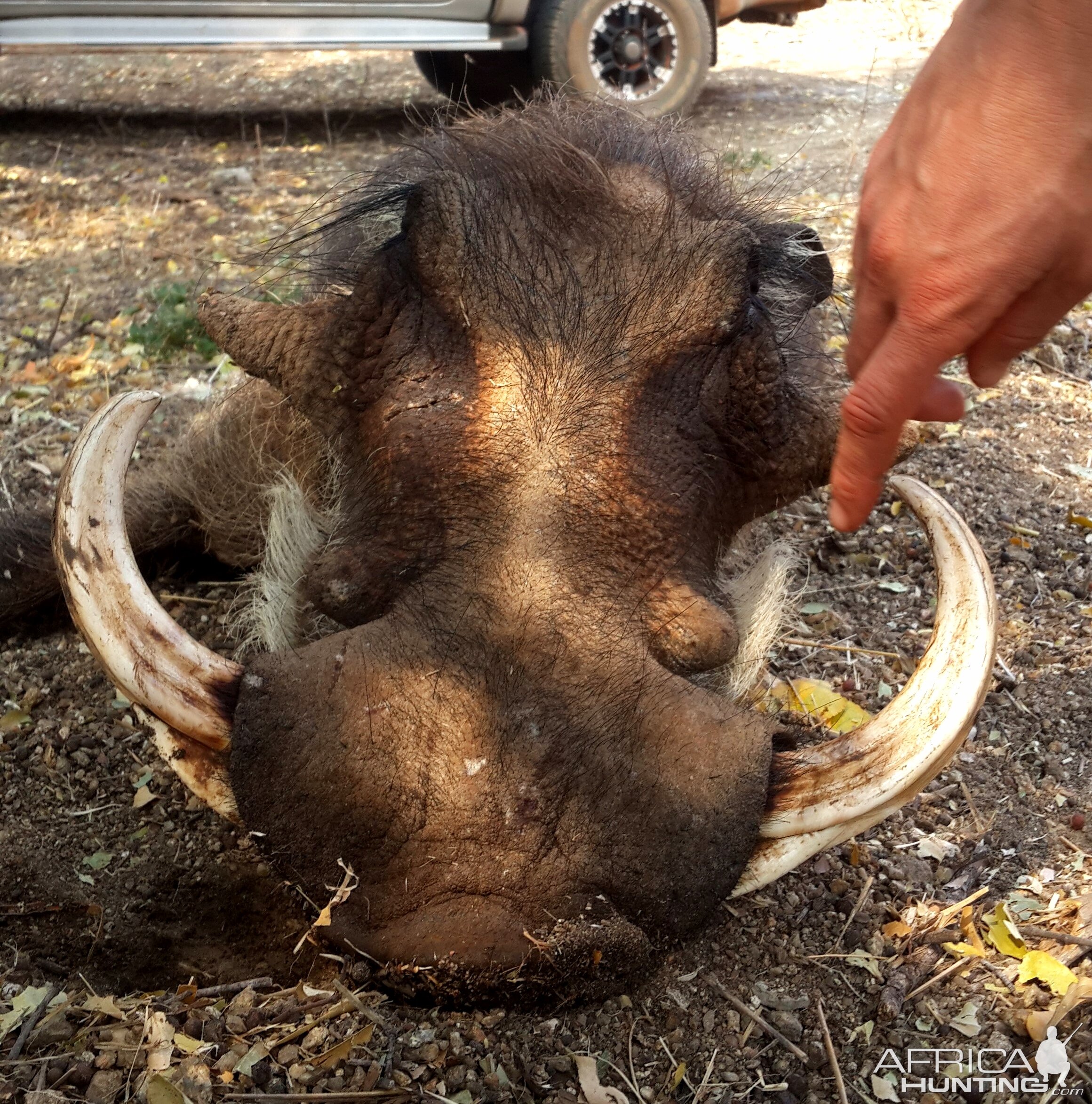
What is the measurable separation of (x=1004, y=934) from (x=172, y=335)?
12.1 ft

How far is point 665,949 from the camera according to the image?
1.91 m

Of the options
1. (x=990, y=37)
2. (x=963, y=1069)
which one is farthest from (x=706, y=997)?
(x=990, y=37)

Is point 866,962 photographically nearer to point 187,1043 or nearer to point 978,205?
point 187,1043

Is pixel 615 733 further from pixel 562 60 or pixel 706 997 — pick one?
pixel 562 60

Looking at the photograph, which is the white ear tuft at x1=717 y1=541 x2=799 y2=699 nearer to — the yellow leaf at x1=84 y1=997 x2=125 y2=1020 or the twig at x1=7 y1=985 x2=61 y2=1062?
the yellow leaf at x1=84 y1=997 x2=125 y2=1020

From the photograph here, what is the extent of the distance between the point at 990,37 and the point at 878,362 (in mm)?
327

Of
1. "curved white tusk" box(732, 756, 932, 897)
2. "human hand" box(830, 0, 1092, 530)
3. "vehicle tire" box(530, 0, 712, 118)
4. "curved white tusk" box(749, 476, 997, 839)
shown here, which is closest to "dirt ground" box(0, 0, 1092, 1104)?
"curved white tusk" box(732, 756, 932, 897)

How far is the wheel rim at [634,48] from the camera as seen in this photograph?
24.7 feet

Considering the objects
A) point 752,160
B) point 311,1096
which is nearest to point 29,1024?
point 311,1096

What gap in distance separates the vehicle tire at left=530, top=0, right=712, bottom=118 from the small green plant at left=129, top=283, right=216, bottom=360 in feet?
11.0

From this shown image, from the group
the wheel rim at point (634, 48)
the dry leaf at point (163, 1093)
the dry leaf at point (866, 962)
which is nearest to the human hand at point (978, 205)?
the dry leaf at point (866, 962)

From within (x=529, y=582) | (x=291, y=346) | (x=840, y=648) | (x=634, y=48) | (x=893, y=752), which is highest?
(x=291, y=346)

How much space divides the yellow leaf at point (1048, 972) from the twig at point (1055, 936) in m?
0.03

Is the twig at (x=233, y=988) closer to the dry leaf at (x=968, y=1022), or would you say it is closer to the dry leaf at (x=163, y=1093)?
the dry leaf at (x=163, y=1093)
